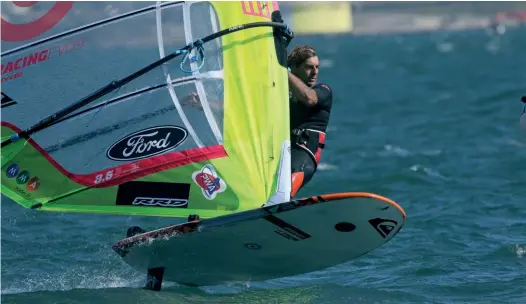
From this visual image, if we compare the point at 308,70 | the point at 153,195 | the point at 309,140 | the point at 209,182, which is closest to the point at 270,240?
the point at 209,182

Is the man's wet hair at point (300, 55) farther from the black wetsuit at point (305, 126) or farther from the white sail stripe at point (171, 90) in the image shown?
the white sail stripe at point (171, 90)

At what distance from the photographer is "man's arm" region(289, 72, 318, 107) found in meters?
6.78

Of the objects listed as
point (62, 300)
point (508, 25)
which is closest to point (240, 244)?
point (62, 300)

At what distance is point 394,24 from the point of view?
79.6m

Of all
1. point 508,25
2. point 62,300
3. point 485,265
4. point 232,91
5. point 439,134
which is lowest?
point 62,300

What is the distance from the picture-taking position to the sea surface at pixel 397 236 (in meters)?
6.79

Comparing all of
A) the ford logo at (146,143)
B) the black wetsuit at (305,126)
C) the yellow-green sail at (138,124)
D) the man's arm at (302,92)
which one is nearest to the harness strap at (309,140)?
the black wetsuit at (305,126)

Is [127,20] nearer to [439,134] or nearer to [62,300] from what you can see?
[62,300]

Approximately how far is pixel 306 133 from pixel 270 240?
1.04m

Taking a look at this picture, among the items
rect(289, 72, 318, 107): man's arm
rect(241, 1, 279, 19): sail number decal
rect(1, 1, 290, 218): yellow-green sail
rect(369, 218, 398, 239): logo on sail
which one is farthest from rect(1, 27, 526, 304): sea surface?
rect(241, 1, 279, 19): sail number decal

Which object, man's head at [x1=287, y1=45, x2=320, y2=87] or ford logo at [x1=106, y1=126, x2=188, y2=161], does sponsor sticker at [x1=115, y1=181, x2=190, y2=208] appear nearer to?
ford logo at [x1=106, y1=126, x2=188, y2=161]

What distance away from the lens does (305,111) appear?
6992 millimetres

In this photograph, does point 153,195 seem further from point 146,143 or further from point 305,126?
point 305,126

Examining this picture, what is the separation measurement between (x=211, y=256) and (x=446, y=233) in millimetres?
3012
